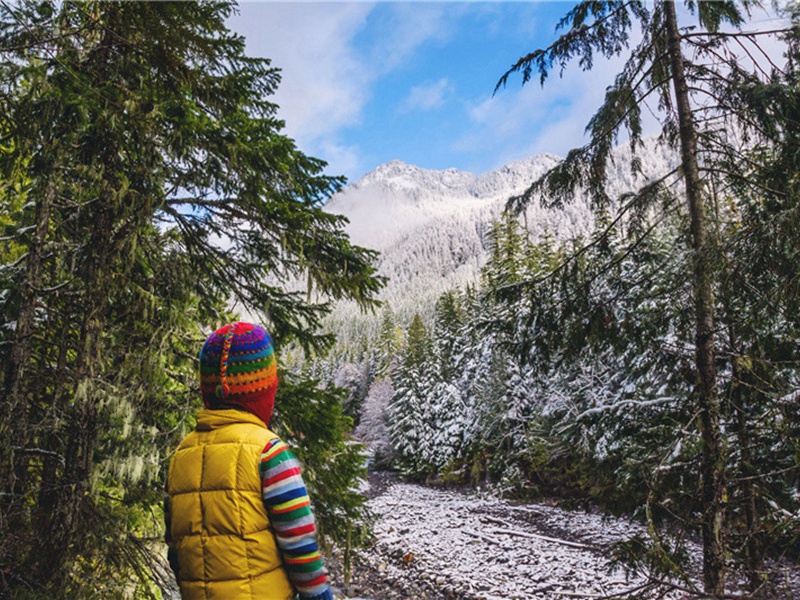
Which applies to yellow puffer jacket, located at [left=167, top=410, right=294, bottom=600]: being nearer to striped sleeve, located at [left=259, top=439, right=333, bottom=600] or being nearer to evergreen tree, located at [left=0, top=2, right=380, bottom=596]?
striped sleeve, located at [left=259, top=439, right=333, bottom=600]

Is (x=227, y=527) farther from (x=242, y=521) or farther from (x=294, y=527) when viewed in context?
(x=294, y=527)

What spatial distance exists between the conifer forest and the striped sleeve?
272cm

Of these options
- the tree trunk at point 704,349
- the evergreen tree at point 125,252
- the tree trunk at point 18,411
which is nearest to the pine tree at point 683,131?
the tree trunk at point 704,349

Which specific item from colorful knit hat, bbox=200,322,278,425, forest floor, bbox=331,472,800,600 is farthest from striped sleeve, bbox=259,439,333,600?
forest floor, bbox=331,472,800,600

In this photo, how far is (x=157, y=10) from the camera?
433 cm

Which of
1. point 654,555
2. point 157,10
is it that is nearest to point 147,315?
point 157,10

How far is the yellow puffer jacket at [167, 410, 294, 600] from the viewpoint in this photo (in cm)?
162

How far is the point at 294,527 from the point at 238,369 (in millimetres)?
632

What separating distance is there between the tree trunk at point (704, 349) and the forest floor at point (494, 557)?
444 cm

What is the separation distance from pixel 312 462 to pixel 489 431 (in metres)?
21.3

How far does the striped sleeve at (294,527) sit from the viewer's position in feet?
5.36

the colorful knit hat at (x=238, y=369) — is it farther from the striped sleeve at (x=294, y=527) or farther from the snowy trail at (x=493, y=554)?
the snowy trail at (x=493, y=554)

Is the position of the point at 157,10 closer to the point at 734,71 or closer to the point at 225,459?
the point at 225,459

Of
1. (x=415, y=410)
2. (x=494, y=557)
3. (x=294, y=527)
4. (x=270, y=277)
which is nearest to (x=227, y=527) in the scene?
(x=294, y=527)
